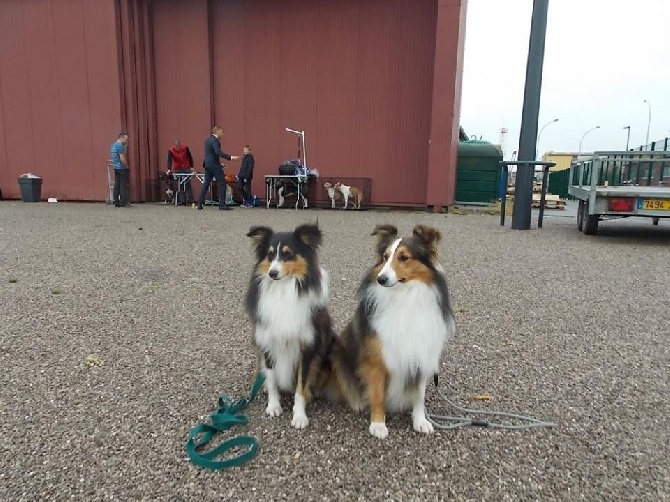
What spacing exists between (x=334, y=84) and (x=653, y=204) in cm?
983

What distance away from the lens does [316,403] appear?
2736 millimetres

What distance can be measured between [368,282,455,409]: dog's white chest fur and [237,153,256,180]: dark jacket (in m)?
12.8

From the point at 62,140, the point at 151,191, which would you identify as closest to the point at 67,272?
the point at 151,191

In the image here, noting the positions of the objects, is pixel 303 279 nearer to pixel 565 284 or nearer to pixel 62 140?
pixel 565 284

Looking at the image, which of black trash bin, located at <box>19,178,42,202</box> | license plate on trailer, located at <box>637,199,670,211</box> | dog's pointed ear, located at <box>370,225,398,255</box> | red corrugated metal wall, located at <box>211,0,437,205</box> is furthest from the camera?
black trash bin, located at <box>19,178,42,202</box>

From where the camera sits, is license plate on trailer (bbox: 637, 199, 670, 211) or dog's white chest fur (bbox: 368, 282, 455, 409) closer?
dog's white chest fur (bbox: 368, 282, 455, 409)

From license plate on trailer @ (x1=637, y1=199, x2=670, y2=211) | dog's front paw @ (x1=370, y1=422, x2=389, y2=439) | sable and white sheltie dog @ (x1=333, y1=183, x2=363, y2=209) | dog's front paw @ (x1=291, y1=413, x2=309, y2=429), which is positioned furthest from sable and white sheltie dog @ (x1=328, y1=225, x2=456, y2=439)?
sable and white sheltie dog @ (x1=333, y1=183, x2=363, y2=209)

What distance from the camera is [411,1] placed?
13781 mm

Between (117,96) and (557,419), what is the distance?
1622 cm

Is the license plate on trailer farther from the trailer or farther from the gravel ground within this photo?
the gravel ground

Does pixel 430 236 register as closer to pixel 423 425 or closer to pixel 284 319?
pixel 284 319

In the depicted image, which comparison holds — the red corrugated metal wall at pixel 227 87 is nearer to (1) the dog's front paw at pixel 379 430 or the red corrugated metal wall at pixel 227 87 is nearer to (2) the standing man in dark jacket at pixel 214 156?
(2) the standing man in dark jacket at pixel 214 156

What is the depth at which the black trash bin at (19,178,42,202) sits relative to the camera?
15.2 meters

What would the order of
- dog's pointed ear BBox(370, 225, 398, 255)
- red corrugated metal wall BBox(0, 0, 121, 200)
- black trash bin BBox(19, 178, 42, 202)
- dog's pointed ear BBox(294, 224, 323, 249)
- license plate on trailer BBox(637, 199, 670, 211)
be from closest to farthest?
dog's pointed ear BBox(370, 225, 398, 255) → dog's pointed ear BBox(294, 224, 323, 249) → license plate on trailer BBox(637, 199, 670, 211) → red corrugated metal wall BBox(0, 0, 121, 200) → black trash bin BBox(19, 178, 42, 202)
